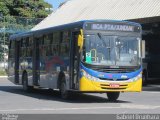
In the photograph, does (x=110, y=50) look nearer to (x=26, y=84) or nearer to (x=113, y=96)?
(x=113, y=96)

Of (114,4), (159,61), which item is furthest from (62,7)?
(159,61)

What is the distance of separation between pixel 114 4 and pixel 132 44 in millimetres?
23603

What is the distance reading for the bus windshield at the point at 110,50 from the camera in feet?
63.3

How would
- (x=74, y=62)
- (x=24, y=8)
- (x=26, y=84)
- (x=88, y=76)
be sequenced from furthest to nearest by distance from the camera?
(x=24, y=8) → (x=26, y=84) → (x=74, y=62) → (x=88, y=76)

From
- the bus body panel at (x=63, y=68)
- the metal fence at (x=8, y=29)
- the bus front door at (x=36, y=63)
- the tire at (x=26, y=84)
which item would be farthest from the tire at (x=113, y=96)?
the metal fence at (x=8, y=29)

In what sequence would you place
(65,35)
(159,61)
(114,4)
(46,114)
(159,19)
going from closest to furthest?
(46,114), (65,35), (159,19), (159,61), (114,4)

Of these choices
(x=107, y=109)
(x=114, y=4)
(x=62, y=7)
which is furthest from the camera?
(x=62, y=7)

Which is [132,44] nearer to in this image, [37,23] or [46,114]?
[46,114]

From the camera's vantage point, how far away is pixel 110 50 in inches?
768

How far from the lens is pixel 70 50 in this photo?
20297 millimetres

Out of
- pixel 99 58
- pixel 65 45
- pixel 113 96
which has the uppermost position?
pixel 65 45

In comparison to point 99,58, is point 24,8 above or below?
above

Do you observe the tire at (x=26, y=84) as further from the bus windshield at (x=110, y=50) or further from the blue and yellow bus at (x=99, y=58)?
the bus windshield at (x=110, y=50)

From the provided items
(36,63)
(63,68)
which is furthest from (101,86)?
(36,63)
